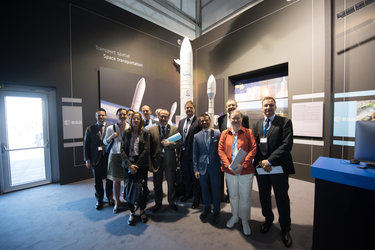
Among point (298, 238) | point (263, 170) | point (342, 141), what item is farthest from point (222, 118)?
point (342, 141)

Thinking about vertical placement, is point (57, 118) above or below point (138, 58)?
below

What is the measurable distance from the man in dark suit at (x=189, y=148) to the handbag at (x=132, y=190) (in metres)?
0.83

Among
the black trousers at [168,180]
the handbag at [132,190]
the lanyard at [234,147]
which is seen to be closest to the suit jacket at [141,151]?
the handbag at [132,190]

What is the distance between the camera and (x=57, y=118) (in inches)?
135

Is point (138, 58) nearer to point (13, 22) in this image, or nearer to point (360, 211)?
point (13, 22)

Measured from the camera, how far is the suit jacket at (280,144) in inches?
65.2

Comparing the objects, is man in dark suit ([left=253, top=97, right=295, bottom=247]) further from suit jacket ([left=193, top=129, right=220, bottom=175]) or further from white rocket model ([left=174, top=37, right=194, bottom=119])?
white rocket model ([left=174, top=37, right=194, bottom=119])

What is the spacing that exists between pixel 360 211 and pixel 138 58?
5283mm

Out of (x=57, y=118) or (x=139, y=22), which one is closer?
(x=57, y=118)

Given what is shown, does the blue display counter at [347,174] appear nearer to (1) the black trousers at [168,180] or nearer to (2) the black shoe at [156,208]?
(1) the black trousers at [168,180]

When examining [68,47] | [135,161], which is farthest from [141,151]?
[68,47]

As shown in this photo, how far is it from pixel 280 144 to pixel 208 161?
2.88ft

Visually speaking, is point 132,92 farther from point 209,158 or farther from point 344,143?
point 344,143

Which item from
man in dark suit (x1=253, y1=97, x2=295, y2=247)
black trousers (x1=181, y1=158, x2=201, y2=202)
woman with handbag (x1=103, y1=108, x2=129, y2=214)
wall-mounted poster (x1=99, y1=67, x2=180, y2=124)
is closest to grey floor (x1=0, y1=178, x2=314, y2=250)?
black trousers (x1=181, y1=158, x2=201, y2=202)
